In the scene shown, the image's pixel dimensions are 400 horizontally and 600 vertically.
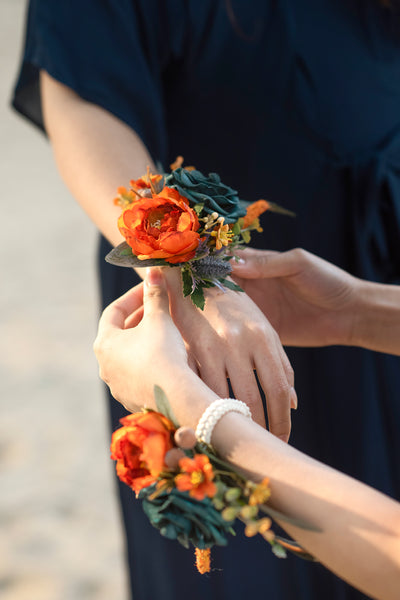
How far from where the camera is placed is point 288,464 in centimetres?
48

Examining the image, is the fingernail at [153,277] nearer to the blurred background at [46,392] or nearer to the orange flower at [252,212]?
the orange flower at [252,212]

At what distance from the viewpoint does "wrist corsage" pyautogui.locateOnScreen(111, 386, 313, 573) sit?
1.51 ft

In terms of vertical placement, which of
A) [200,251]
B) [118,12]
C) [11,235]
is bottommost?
[11,235]

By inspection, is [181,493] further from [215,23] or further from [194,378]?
[215,23]

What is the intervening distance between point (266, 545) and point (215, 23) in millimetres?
809

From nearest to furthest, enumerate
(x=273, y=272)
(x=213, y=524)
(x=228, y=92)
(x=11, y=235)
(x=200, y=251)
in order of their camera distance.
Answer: (x=213, y=524), (x=200, y=251), (x=273, y=272), (x=228, y=92), (x=11, y=235)

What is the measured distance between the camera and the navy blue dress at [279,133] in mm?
839

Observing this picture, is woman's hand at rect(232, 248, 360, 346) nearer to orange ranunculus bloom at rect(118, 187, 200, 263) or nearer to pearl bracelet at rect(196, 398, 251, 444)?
orange ranunculus bloom at rect(118, 187, 200, 263)

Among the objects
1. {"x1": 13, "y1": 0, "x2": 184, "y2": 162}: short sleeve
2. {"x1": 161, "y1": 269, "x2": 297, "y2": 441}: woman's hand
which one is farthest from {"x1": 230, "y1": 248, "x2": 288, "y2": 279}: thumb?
{"x1": 13, "y1": 0, "x2": 184, "y2": 162}: short sleeve

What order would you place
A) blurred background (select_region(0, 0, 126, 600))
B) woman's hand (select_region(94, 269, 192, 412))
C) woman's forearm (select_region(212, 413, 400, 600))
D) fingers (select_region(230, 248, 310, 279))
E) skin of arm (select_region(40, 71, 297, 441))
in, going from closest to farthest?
woman's forearm (select_region(212, 413, 400, 600)) → woman's hand (select_region(94, 269, 192, 412)) → skin of arm (select_region(40, 71, 297, 441)) → fingers (select_region(230, 248, 310, 279)) → blurred background (select_region(0, 0, 126, 600))

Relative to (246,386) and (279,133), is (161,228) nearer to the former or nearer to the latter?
(246,386)

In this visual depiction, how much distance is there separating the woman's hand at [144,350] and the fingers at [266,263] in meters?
0.14

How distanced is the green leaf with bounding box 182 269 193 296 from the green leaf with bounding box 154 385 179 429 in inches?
6.4

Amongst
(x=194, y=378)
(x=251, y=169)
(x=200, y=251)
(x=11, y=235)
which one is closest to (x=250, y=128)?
(x=251, y=169)
